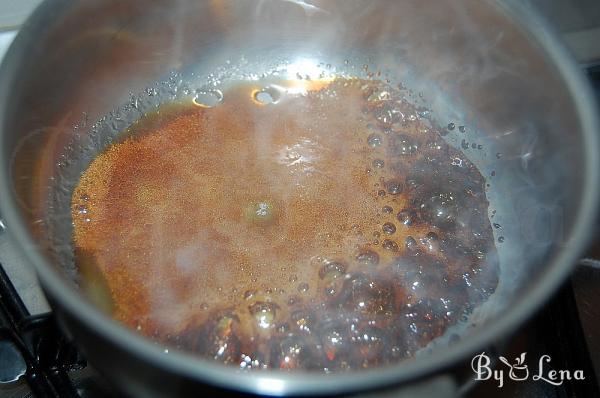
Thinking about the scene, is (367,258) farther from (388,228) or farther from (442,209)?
(442,209)

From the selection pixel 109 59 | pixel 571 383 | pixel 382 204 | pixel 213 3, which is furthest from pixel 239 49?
pixel 571 383

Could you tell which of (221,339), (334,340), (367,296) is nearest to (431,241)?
(367,296)

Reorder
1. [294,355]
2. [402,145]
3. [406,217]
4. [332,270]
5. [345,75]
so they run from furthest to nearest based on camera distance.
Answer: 1. [345,75]
2. [402,145]
3. [406,217]
4. [332,270]
5. [294,355]

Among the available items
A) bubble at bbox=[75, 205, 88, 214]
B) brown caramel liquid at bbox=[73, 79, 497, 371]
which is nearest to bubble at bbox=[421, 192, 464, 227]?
brown caramel liquid at bbox=[73, 79, 497, 371]

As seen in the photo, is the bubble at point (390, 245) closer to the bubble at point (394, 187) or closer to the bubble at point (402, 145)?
the bubble at point (394, 187)

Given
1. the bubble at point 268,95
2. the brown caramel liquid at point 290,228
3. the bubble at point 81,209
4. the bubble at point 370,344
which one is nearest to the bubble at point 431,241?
the brown caramel liquid at point 290,228

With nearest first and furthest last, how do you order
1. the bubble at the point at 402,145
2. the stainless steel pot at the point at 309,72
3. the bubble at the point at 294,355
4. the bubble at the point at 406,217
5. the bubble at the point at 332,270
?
the stainless steel pot at the point at 309,72
the bubble at the point at 294,355
the bubble at the point at 332,270
the bubble at the point at 406,217
the bubble at the point at 402,145
